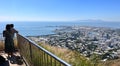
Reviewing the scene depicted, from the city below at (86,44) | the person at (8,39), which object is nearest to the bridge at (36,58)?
the person at (8,39)

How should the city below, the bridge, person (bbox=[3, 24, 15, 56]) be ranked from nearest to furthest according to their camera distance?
the bridge < person (bbox=[3, 24, 15, 56]) < the city below

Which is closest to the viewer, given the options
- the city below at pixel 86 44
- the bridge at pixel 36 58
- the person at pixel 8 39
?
the bridge at pixel 36 58

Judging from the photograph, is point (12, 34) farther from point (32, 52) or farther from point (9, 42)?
point (32, 52)

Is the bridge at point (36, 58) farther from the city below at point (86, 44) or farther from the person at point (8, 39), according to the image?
the city below at point (86, 44)

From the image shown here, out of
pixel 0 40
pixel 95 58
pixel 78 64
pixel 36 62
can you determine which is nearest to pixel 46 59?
pixel 36 62

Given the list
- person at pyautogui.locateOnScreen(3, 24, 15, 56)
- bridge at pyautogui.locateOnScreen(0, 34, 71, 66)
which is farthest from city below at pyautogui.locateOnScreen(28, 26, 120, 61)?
person at pyautogui.locateOnScreen(3, 24, 15, 56)

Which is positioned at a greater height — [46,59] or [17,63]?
[46,59]

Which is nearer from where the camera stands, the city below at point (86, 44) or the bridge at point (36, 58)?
the bridge at point (36, 58)

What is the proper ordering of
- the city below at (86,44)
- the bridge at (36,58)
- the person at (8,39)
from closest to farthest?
1. the bridge at (36,58)
2. the person at (8,39)
3. the city below at (86,44)

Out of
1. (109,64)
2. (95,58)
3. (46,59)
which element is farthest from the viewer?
(109,64)

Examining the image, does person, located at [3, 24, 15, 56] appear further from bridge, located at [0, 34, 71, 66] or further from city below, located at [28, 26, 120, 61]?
city below, located at [28, 26, 120, 61]

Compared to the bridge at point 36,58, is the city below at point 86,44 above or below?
below
